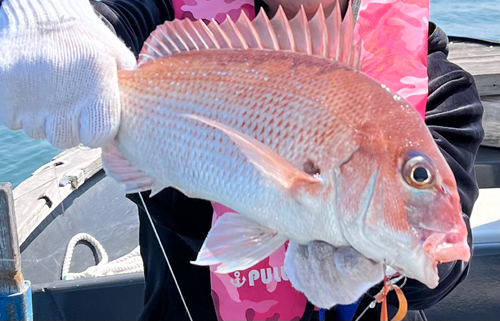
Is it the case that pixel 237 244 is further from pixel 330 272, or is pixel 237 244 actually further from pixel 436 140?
pixel 436 140

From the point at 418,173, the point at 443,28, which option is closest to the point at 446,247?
the point at 418,173

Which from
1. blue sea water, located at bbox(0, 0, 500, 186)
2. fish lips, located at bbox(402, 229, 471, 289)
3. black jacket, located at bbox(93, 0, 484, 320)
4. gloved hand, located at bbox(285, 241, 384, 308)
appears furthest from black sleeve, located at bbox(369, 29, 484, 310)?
blue sea water, located at bbox(0, 0, 500, 186)

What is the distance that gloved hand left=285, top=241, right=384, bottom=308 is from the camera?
786 mm

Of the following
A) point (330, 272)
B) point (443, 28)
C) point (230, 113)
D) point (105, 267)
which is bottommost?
point (443, 28)

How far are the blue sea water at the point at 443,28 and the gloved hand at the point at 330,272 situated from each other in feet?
15.3

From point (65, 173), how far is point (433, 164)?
114 inches

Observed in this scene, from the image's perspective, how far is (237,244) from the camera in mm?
792

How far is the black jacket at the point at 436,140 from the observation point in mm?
1088

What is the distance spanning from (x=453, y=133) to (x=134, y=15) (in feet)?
2.69

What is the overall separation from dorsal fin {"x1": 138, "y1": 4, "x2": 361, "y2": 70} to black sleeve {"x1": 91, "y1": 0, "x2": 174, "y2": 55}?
0.95 ft

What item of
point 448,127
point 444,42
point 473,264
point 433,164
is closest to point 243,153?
point 433,164

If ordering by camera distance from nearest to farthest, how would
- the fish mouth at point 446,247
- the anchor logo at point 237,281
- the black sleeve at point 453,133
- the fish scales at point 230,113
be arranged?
the fish mouth at point 446,247 < the fish scales at point 230,113 < the black sleeve at point 453,133 < the anchor logo at point 237,281

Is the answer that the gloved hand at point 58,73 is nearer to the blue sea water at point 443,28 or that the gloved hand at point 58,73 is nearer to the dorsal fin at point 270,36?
the dorsal fin at point 270,36

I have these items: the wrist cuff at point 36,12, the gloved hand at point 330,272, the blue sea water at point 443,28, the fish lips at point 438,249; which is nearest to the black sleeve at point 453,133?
the gloved hand at point 330,272
